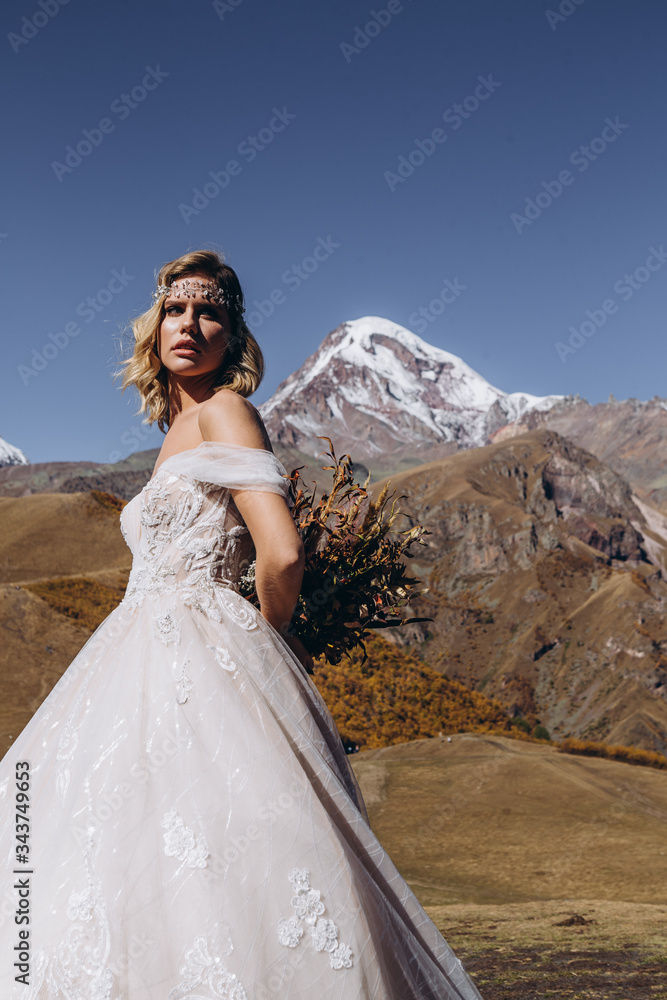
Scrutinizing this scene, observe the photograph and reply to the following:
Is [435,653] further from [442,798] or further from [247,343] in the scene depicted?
[247,343]

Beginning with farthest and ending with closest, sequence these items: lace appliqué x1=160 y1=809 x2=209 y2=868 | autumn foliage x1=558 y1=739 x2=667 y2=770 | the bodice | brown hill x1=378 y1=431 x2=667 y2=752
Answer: brown hill x1=378 y1=431 x2=667 y2=752, autumn foliage x1=558 y1=739 x2=667 y2=770, the bodice, lace appliqué x1=160 y1=809 x2=209 y2=868

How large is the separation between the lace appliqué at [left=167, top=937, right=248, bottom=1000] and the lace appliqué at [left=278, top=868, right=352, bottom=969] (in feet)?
0.44

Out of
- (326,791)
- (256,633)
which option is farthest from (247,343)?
(326,791)

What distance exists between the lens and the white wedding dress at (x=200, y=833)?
1.78m

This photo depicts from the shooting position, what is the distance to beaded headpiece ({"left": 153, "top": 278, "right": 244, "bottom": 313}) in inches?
107

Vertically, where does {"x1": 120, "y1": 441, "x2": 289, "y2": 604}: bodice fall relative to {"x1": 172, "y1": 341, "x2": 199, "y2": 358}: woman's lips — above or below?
below

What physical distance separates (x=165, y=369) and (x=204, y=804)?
1606mm

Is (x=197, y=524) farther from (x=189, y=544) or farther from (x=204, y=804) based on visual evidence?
(x=204, y=804)

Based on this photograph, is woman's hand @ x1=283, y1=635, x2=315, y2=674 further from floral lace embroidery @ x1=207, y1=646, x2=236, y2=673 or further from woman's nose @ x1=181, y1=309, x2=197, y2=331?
woman's nose @ x1=181, y1=309, x2=197, y2=331

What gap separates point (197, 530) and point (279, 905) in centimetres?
105

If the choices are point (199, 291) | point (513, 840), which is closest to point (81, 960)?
point (199, 291)

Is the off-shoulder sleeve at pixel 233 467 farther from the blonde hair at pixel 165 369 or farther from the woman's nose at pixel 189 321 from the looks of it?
the woman's nose at pixel 189 321

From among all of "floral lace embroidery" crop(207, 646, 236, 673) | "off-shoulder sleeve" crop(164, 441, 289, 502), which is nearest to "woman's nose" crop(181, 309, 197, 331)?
"off-shoulder sleeve" crop(164, 441, 289, 502)

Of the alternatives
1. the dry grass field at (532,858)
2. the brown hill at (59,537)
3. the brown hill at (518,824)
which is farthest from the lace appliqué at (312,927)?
the brown hill at (59,537)
